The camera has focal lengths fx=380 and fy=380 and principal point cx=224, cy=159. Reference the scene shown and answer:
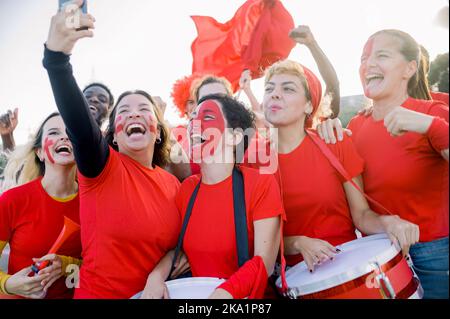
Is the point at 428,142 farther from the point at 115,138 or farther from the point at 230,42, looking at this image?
the point at 230,42

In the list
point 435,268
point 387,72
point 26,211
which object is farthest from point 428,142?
point 26,211

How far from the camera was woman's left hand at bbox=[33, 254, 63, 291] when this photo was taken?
2279mm

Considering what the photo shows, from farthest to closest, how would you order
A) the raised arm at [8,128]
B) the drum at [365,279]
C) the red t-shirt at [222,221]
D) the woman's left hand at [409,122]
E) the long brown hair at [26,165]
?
the raised arm at [8,128] → the long brown hair at [26,165] → the red t-shirt at [222,221] → the woman's left hand at [409,122] → the drum at [365,279]

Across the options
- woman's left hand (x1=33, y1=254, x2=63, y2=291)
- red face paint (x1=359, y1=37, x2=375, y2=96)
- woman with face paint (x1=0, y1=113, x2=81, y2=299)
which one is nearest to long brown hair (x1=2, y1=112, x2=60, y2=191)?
woman with face paint (x1=0, y1=113, x2=81, y2=299)

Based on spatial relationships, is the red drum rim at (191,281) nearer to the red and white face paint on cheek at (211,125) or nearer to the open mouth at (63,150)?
the red and white face paint on cheek at (211,125)

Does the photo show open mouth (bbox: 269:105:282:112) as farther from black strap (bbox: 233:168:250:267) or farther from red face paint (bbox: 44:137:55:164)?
red face paint (bbox: 44:137:55:164)

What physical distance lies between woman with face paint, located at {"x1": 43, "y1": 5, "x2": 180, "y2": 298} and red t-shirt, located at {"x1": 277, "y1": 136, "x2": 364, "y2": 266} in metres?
0.69

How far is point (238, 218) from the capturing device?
1999 millimetres

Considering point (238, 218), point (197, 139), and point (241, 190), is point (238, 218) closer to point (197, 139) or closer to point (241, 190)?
point (241, 190)

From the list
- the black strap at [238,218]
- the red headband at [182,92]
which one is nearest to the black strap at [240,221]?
the black strap at [238,218]

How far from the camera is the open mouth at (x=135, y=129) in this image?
7.64ft

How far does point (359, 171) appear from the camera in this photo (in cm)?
216

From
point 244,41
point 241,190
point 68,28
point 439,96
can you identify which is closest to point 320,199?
point 241,190

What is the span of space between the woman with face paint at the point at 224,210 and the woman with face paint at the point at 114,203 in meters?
0.11
